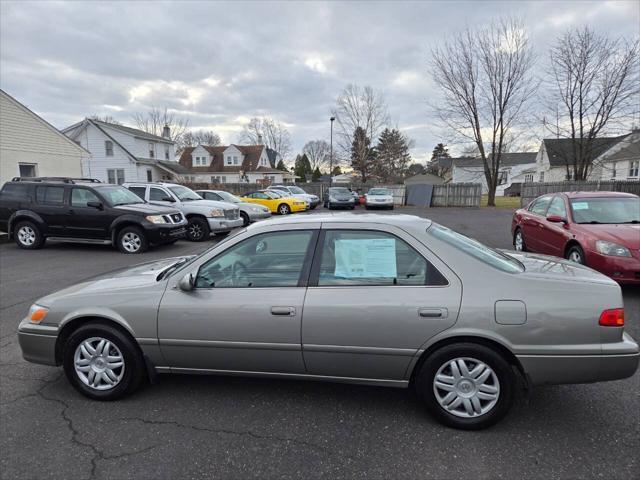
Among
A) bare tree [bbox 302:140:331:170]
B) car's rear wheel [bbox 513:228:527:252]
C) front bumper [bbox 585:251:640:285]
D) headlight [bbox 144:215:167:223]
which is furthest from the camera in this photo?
bare tree [bbox 302:140:331:170]

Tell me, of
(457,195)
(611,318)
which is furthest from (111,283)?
(457,195)

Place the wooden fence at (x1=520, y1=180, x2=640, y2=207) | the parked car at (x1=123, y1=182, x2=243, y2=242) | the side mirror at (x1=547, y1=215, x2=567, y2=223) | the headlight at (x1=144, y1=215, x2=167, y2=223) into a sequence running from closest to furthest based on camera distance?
the side mirror at (x1=547, y1=215, x2=567, y2=223), the headlight at (x1=144, y1=215, x2=167, y2=223), the parked car at (x1=123, y1=182, x2=243, y2=242), the wooden fence at (x1=520, y1=180, x2=640, y2=207)

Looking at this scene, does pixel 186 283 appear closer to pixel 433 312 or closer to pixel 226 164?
pixel 433 312

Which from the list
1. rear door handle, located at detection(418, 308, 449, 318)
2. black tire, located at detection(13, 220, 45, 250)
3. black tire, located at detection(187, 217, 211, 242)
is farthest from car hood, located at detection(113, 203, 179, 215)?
rear door handle, located at detection(418, 308, 449, 318)

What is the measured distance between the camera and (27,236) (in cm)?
1012

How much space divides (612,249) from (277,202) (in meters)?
16.5

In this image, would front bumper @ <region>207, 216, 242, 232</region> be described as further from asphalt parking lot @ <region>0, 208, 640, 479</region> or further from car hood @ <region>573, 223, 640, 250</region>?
car hood @ <region>573, 223, 640, 250</region>

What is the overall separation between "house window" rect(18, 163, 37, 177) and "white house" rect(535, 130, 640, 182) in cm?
3395

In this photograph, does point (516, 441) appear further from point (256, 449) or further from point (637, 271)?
point (637, 271)

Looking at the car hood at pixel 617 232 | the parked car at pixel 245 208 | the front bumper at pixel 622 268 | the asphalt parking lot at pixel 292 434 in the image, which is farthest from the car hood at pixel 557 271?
the parked car at pixel 245 208

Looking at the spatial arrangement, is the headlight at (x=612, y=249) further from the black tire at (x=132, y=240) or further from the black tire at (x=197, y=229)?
the black tire at (x=197, y=229)

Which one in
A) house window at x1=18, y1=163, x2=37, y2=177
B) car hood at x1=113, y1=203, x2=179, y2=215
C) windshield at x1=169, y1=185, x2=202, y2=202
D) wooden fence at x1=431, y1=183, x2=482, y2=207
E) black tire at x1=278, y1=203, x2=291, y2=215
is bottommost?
car hood at x1=113, y1=203, x2=179, y2=215

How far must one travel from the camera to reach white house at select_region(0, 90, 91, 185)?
16688 millimetres

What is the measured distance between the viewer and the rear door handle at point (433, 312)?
2.50 m
